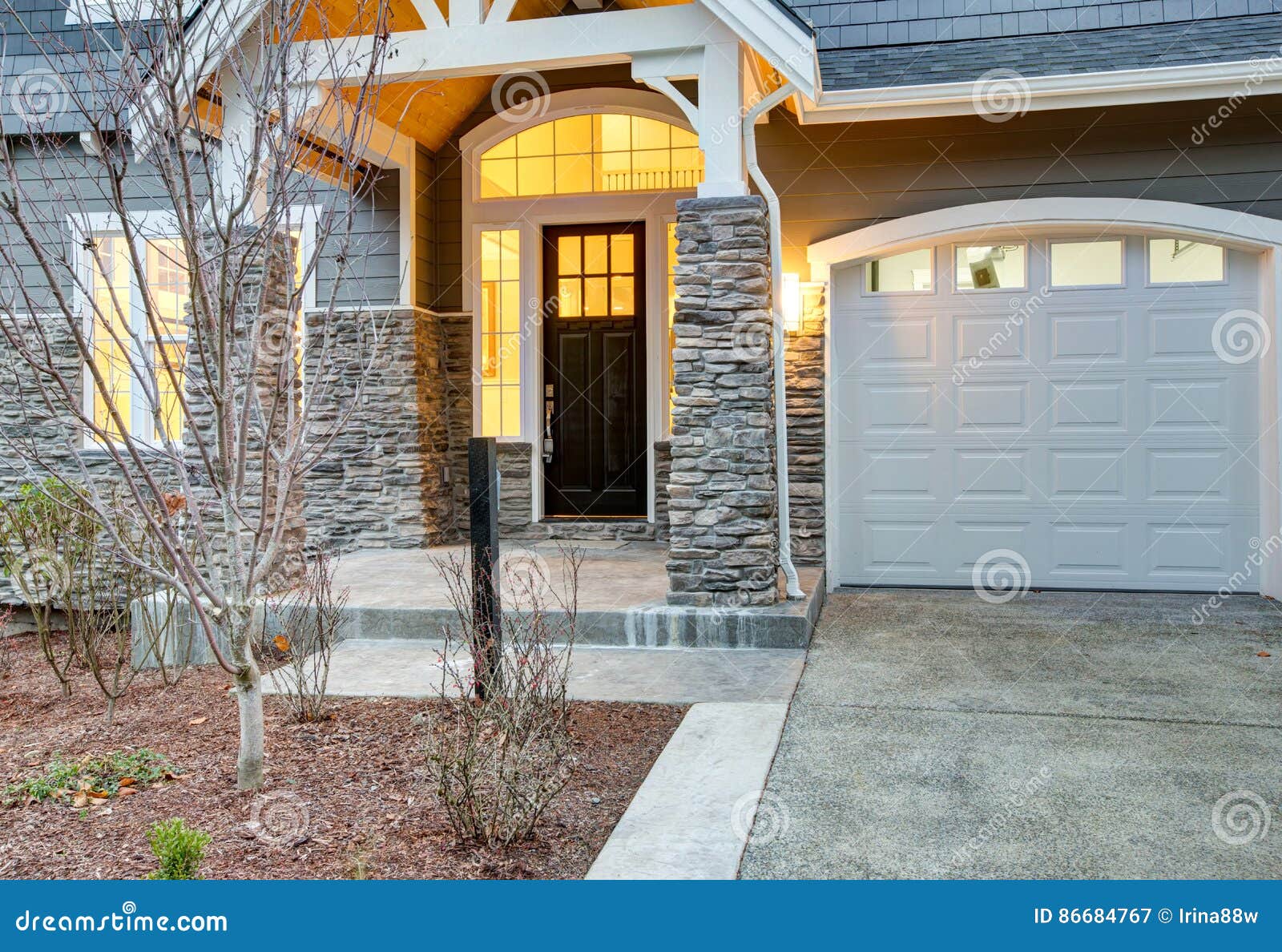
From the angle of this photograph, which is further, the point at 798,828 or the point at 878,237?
the point at 878,237

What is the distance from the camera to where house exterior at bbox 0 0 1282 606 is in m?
5.99

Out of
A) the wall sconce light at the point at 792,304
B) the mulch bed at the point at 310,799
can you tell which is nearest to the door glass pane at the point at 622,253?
the wall sconce light at the point at 792,304

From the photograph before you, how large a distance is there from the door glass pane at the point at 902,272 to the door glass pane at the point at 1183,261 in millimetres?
1533

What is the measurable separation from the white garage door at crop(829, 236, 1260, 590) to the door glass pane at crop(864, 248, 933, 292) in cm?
1

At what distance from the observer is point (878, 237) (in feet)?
24.8

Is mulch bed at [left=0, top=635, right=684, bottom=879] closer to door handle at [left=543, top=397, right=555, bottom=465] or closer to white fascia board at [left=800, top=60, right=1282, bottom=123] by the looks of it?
door handle at [left=543, top=397, right=555, bottom=465]

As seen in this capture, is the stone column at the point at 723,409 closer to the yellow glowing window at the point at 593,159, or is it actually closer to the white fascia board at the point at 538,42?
the white fascia board at the point at 538,42

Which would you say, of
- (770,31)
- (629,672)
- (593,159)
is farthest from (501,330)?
(629,672)

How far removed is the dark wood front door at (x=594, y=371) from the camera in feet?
29.6

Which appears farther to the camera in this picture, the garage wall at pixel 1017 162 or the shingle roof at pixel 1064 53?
the garage wall at pixel 1017 162

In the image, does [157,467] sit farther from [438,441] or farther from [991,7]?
[991,7]

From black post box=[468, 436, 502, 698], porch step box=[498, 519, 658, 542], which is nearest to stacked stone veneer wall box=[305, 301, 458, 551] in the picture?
porch step box=[498, 519, 658, 542]

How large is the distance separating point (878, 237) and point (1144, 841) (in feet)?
17.4

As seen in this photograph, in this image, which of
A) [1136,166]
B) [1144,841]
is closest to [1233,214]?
[1136,166]
